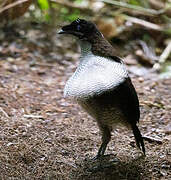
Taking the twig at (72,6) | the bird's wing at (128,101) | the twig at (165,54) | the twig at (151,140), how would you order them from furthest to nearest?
the twig at (72,6), the twig at (165,54), the twig at (151,140), the bird's wing at (128,101)

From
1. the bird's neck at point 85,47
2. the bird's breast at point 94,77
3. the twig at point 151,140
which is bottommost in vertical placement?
the twig at point 151,140

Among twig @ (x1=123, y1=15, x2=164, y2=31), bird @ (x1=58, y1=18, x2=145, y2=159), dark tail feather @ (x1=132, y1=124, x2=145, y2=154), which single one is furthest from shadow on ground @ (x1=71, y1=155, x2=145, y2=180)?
twig @ (x1=123, y1=15, x2=164, y2=31)

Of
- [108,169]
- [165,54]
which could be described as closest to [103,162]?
[108,169]

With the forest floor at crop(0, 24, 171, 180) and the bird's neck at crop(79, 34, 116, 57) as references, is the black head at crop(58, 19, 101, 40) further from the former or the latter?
the forest floor at crop(0, 24, 171, 180)

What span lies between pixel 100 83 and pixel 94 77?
0.17ft

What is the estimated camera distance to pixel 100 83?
2227mm

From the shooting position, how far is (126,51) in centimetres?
519

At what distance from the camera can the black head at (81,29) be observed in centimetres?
240

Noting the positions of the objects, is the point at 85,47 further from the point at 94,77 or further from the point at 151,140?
the point at 151,140

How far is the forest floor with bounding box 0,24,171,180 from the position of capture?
2490mm

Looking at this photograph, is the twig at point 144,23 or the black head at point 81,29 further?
the twig at point 144,23

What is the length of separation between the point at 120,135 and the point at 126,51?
225 cm

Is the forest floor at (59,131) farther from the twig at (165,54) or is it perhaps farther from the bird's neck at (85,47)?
the bird's neck at (85,47)

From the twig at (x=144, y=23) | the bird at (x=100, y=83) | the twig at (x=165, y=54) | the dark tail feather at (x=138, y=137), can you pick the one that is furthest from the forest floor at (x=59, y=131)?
the twig at (x=144, y=23)
